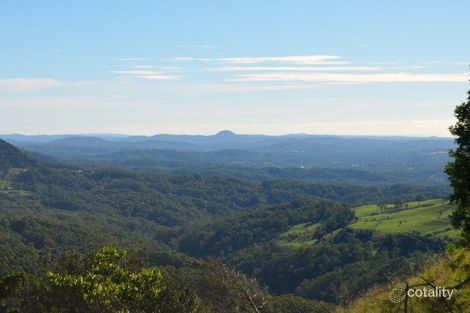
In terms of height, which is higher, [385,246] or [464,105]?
[464,105]

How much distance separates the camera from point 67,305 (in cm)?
2388

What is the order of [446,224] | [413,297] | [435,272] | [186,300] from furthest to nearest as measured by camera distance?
1. [446,224]
2. [186,300]
3. [435,272]
4. [413,297]

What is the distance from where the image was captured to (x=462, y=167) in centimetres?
2127

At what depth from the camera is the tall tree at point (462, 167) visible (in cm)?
2122

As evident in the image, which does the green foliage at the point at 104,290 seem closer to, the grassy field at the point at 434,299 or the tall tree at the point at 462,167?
the grassy field at the point at 434,299

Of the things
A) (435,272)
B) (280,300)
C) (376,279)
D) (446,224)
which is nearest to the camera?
(435,272)

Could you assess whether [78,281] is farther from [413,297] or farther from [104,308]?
[413,297]

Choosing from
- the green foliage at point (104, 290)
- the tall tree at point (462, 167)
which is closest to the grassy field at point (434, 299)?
the tall tree at point (462, 167)

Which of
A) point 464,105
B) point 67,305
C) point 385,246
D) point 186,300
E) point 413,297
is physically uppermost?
point 464,105

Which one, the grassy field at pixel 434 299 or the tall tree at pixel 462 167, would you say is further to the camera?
the tall tree at pixel 462 167

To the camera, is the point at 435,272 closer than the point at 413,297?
No

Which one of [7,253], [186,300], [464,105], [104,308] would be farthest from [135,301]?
[7,253]

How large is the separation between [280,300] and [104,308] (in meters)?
105

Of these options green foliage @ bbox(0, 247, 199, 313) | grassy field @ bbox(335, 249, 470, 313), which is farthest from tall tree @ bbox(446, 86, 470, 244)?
green foliage @ bbox(0, 247, 199, 313)
